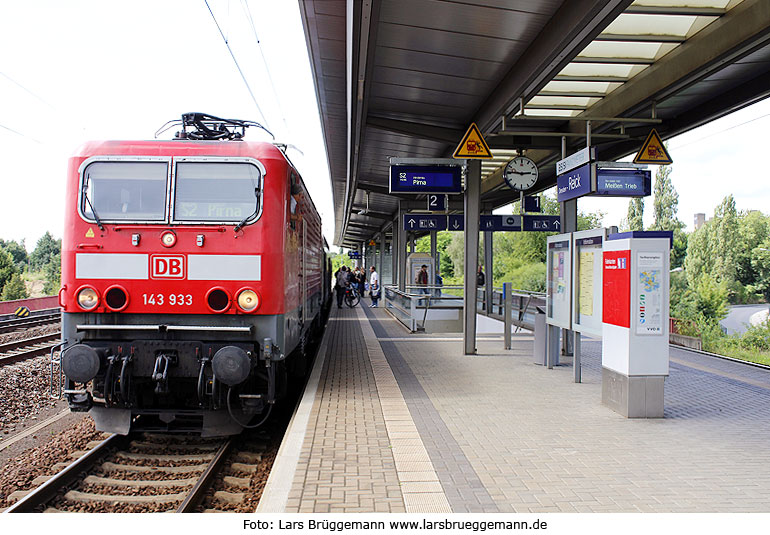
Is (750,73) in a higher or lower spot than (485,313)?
higher

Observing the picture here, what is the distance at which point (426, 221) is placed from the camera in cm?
1805

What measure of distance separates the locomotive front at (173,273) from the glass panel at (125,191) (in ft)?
0.03

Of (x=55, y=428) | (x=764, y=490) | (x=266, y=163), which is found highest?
(x=266, y=163)

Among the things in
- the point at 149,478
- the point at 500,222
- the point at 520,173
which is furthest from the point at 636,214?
the point at 149,478

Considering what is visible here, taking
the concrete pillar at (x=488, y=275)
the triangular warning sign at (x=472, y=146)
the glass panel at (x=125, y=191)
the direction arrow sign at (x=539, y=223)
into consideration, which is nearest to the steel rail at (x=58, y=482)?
the glass panel at (x=125, y=191)

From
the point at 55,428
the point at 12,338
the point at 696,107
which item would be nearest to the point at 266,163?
the point at 55,428

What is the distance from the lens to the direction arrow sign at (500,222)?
1526 centimetres

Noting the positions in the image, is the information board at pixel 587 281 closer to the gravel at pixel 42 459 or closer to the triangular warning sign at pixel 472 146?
the triangular warning sign at pixel 472 146

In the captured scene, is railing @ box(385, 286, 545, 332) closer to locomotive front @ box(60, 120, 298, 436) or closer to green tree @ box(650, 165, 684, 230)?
locomotive front @ box(60, 120, 298, 436)

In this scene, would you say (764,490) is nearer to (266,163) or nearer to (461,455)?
(461,455)
